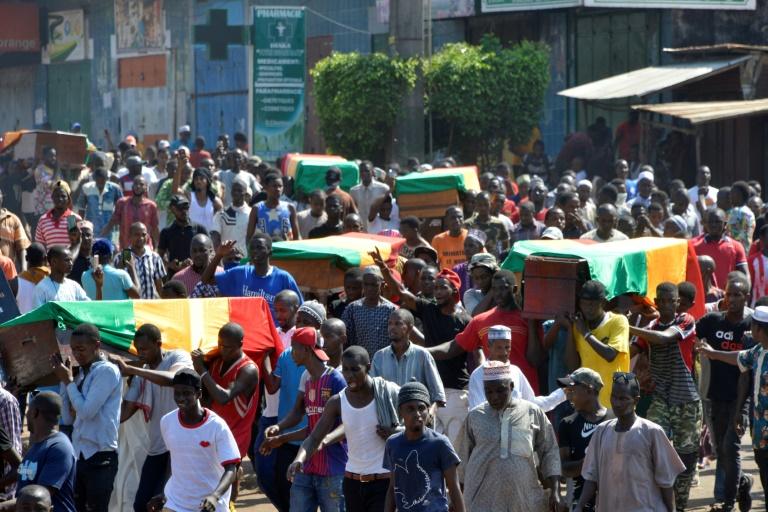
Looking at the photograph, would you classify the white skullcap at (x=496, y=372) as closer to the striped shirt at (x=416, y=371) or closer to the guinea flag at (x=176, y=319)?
the striped shirt at (x=416, y=371)

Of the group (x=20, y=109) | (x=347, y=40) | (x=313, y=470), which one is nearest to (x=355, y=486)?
(x=313, y=470)

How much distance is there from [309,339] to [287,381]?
1.47 feet

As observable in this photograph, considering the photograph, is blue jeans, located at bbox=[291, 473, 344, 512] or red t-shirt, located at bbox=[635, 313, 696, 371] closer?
blue jeans, located at bbox=[291, 473, 344, 512]

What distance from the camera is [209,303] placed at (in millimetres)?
9125

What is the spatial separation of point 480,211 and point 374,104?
28.9ft

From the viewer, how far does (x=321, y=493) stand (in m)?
8.41

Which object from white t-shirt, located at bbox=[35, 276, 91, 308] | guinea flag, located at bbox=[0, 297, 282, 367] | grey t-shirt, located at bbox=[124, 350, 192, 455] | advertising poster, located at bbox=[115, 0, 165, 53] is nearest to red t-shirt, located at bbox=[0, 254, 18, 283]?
white t-shirt, located at bbox=[35, 276, 91, 308]

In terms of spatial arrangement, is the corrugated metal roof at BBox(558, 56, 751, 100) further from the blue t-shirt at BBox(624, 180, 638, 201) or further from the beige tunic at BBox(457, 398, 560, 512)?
the beige tunic at BBox(457, 398, 560, 512)

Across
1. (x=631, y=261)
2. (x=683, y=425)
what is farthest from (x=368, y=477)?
(x=631, y=261)

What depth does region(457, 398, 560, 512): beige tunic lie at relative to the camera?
7512 millimetres

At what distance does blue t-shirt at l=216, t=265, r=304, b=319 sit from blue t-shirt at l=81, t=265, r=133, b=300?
1.03 metres

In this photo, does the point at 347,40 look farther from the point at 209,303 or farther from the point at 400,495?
the point at 400,495

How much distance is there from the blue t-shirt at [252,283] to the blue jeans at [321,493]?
7.86ft

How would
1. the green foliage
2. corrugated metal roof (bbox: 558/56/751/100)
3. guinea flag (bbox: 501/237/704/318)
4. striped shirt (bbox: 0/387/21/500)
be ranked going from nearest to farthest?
1. striped shirt (bbox: 0/387/21/500)
2. guinea flag (bbox: 501/237/704/318)
3. corrugated metal roof (bbox: 558/56/751/100)
4. the green foliage
